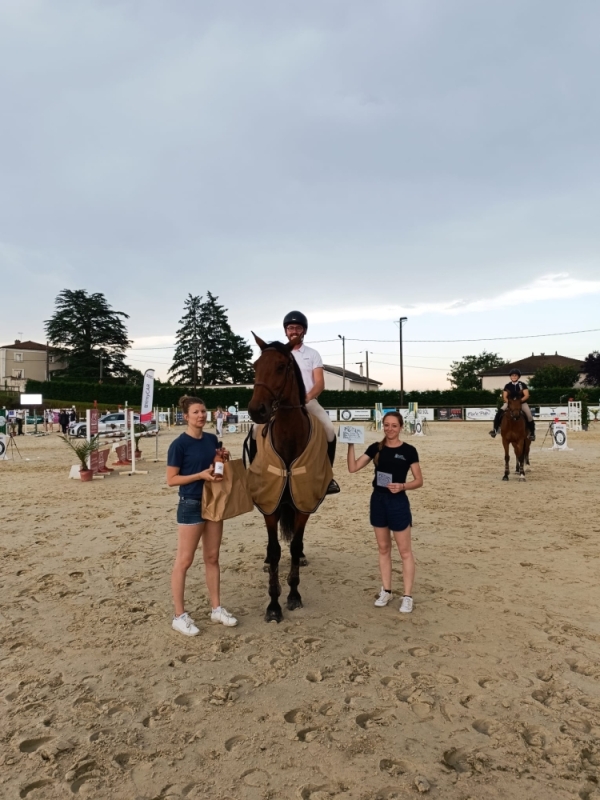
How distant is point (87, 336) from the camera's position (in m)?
63.7

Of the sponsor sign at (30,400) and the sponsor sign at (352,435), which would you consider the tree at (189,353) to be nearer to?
the sponsor sign at (30,400)

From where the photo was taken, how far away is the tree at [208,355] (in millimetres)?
68875

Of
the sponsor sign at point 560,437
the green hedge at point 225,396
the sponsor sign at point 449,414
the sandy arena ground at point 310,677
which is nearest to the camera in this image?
the sandy arena ground at point 310,677

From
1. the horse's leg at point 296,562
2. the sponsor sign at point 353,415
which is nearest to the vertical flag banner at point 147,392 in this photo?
the horse's leg at point 296,562

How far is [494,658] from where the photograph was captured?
3348 millimetres

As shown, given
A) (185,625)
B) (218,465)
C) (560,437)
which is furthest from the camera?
(560,437)

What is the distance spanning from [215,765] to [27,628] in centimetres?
229

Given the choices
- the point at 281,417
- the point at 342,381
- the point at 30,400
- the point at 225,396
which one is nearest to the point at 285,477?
the point at 281,417

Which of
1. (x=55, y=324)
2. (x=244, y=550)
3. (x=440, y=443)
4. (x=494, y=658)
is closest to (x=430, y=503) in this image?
(x=244, y=550)

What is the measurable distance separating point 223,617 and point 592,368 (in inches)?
2411

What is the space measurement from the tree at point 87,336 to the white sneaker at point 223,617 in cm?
6291

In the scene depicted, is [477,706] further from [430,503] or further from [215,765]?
[430,503]

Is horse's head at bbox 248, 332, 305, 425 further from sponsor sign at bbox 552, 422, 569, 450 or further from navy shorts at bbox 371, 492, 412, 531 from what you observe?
sponsor sign at bbox 552, 422, 569, 450

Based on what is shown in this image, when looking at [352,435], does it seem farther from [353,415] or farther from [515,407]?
[353,415]
